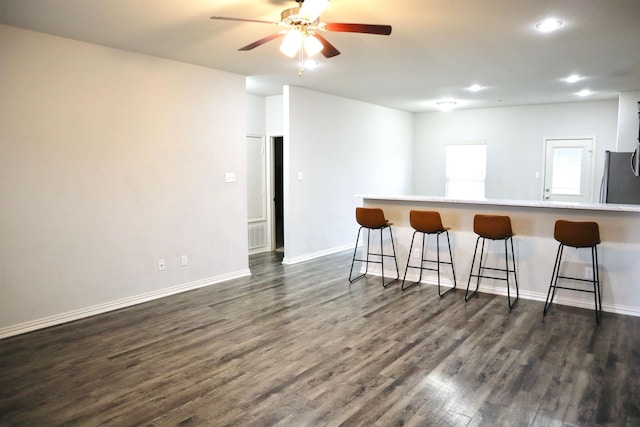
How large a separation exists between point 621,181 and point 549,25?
3.49 meters

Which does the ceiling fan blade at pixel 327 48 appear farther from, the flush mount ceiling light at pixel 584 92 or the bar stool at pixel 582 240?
the flush mount ceiling light at pixel 584 92

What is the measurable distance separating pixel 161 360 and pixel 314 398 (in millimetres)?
1267

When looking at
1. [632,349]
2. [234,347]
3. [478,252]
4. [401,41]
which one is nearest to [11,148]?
[234,347]

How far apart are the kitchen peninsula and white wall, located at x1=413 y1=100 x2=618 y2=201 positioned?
13.1ft

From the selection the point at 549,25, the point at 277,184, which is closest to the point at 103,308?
the point at 277,184

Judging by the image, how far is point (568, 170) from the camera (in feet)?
26.0

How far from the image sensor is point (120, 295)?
4430 millimetres

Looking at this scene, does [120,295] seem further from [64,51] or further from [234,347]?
[64,51]

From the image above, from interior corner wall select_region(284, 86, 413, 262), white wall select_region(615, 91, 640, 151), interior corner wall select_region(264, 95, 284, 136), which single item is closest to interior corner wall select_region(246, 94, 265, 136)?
interior corner wall select_region(264, 95, 284, 136)

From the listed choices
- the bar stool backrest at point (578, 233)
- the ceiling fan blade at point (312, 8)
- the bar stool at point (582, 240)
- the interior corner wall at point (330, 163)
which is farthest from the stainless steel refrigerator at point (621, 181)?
the ceiling fan blade at point (312, 8)

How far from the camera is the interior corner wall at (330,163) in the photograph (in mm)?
6410

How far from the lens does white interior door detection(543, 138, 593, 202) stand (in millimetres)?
7711

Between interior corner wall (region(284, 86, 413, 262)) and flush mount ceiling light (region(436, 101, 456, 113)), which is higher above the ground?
flush mount ceiling light (region(436, 101, 456, 113))

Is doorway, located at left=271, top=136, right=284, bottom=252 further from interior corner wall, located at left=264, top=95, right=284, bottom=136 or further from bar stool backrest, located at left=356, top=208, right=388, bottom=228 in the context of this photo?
bar stool backrest, located at left=356, top=208, right=388, bottom=228
